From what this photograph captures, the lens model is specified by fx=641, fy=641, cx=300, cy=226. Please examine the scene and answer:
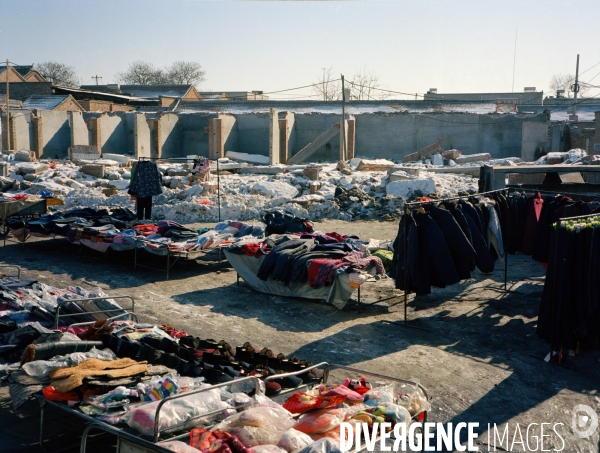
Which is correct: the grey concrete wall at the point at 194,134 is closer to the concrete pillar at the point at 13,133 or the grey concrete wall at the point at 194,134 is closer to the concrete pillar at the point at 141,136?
the concrete pillar at the point at 141,136

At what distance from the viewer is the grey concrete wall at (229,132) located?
33781 mm

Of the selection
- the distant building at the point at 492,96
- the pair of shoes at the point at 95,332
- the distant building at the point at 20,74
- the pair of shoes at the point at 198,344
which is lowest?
the pair of shoes at the point at 198,344

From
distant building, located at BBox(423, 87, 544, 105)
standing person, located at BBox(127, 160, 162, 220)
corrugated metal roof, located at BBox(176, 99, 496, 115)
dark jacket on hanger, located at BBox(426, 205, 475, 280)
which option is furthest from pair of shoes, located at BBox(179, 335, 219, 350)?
distant building, located at BBox(423, 87, 544, 105)

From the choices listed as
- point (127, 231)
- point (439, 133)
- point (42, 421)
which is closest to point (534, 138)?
point (439, 133)

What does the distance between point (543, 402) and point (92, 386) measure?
13.3 ft

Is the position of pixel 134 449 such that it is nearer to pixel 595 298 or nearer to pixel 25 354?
pixel 25 354

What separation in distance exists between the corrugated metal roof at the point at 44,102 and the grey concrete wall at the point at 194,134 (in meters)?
8.91

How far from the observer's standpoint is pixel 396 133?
110ft

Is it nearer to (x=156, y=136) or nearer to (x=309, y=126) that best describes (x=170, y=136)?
(x=156, y=136)

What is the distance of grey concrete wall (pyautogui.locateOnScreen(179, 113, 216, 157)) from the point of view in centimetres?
3612

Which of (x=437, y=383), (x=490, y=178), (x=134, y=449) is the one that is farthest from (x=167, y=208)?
(x=134, y=449)

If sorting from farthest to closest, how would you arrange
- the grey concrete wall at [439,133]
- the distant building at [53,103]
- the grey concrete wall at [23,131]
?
the distant building at [53,103]
the grey concrete wall at [439,133]
the grey concrete wall at [23,131]

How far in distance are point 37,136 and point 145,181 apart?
20.7 meters

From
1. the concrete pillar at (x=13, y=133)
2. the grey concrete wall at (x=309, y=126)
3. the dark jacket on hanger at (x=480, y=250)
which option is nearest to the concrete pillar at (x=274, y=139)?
the grey concrete wall at (x=309, y=126)
